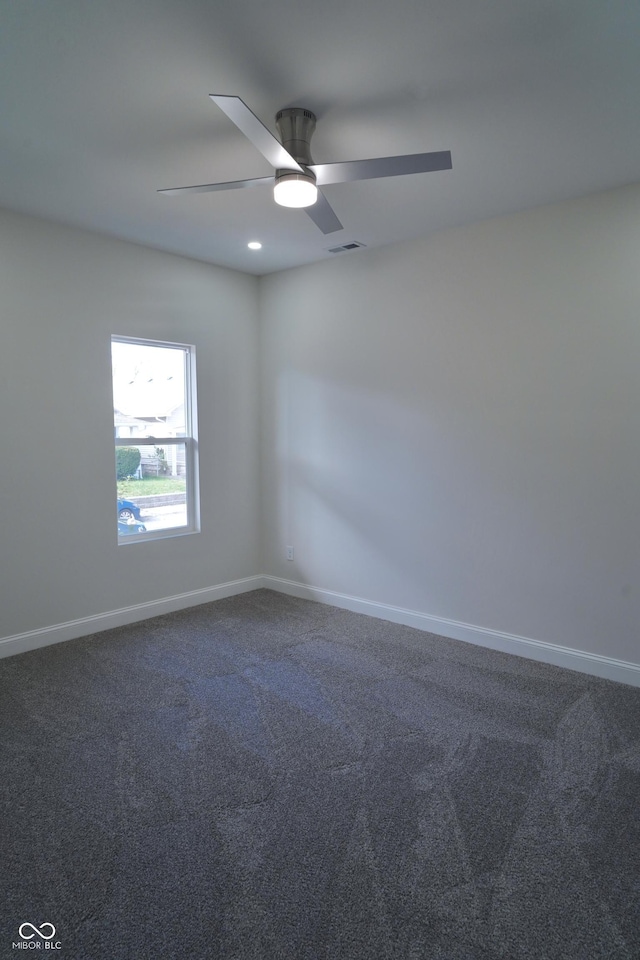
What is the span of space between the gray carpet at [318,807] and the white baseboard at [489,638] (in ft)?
0.37

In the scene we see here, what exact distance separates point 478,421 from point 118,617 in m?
2.93

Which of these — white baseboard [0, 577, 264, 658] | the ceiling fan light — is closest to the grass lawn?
white baseboard [0, 577, 264, 658]

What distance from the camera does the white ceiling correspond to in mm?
1750

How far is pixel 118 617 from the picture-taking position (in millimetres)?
4023

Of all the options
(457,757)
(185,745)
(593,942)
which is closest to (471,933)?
(593,942)

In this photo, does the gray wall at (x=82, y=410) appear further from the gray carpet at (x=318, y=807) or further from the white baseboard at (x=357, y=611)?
the gray carpet at (x=318, y=807)

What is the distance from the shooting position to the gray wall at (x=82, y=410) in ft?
11.3

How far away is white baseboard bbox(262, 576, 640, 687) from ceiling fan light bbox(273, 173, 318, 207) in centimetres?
283

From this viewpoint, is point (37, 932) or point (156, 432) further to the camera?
point (156, 432)

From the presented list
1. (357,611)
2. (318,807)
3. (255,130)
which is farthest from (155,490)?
(255,130)

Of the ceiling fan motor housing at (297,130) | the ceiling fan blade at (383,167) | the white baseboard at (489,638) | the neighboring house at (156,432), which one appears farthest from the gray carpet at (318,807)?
the ceiling fan motor housing at (297,130)

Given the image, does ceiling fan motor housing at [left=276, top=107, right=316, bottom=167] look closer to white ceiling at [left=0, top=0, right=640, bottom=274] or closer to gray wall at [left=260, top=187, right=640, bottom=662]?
white ceiling at [left=0, top=0, right=640, bottom=274]

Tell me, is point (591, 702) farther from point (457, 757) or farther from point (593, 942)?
point (593, 942)

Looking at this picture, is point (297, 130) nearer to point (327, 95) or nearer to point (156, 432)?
point (327, 95)
